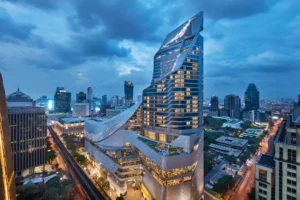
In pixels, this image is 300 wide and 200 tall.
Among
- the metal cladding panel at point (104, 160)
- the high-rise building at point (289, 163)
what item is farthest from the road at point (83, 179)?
the high-rise building at point (289, 163)

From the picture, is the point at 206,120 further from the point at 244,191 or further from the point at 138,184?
the point at 138,184

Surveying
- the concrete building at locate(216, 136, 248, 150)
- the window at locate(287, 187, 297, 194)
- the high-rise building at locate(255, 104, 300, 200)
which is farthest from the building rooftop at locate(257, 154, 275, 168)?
the concrete building at locate(216, 136, 248, 150)

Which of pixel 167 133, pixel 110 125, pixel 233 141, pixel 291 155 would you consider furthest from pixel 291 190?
pixel 110 125

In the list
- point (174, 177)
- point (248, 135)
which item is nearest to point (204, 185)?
point (174, 177)

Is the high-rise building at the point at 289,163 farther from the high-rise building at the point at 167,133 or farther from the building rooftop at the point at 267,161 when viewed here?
the high-rise building at the point at 167,133

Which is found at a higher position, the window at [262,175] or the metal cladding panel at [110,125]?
the metal cladding panel at [110,125]

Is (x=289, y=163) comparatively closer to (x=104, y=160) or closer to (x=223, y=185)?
(x=223, y=185)
